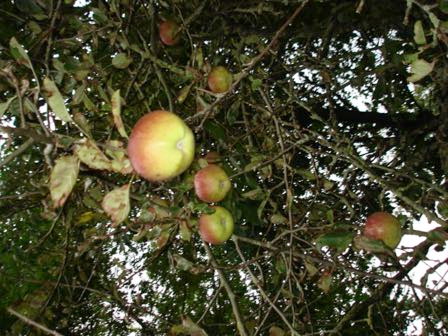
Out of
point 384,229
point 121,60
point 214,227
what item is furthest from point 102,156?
point 384,229

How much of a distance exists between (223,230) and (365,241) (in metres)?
0.58

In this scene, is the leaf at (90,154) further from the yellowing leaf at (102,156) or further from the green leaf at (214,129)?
the green leaf at (214,129)

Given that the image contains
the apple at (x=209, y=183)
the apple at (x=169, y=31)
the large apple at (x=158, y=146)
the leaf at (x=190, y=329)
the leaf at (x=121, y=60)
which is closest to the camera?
the large apple at (x=158, y=146)

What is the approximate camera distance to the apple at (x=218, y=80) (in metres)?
2.23

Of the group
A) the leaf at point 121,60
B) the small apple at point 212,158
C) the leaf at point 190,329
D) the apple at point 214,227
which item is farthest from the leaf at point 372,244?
the leaf at point 121,60

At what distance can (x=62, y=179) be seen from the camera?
3.53 feet

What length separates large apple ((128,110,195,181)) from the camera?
1177 mm

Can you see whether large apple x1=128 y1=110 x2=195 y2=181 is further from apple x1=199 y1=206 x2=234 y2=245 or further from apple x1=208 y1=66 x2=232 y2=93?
apple x1=208 y1=66 x2=232 y2=93

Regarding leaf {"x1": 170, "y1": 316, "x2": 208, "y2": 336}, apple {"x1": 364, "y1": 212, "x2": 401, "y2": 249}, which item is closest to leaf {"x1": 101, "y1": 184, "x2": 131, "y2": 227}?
leaf {"x1": 170, "y1": 316, "x2": 208, "y2": 336}

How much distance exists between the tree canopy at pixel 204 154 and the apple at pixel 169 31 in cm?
4

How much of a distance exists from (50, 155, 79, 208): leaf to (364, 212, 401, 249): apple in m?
1.44

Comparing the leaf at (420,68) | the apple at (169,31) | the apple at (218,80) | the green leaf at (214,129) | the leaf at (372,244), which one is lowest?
the leaf at (372,244)

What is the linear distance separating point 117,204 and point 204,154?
1.44 m

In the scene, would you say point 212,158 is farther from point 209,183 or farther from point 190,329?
point 190,329
